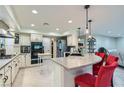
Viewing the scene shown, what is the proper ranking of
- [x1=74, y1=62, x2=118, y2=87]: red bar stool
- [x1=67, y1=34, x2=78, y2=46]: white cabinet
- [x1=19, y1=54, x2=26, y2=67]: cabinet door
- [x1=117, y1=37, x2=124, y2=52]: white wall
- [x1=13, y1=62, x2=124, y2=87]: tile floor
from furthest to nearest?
[x1=117, y1=37, x2=124, y2=52]: white wall < [x1=67, y1=34, x2=78, y2=46]: white cabinet < [x1=19, y1=54, x2=26, y2=67]: cabinet door < [x1=13, y1=62, x2=124, y2=87]: tile floor < [x1=74, y1=62, x2=118, y2=87]: red bar stool

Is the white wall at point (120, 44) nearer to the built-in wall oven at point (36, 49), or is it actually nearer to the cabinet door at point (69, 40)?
the cabinet door at point (69, 40)

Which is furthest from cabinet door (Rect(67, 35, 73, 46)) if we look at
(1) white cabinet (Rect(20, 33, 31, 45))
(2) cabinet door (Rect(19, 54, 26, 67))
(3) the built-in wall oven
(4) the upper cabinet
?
(2) cabinet door (Rect(19, 54, 26, 67))

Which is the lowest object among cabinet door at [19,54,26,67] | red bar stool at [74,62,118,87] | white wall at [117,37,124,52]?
cabinet door at [19,54,26,67]

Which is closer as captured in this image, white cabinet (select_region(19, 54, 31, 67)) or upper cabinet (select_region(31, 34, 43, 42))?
upper cabinet (select_region(31, 34, 43, 42))

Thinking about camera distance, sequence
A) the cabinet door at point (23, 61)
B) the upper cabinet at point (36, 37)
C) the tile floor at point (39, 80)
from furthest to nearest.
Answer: the cabinet door at point (23, 61)
the upper cabinet at point (36, 37)
the tile floor at point (39, 80)

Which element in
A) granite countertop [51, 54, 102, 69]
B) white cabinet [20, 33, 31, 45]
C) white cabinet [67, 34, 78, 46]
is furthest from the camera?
white cabinet [67, 34, 78, 46]

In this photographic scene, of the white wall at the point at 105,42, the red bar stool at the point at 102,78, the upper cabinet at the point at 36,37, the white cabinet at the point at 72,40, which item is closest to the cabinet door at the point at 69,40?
the white cabinet at the point at 72,40

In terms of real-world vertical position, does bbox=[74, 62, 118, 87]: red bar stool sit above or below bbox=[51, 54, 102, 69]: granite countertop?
below

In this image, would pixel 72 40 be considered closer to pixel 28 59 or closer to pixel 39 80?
pixel 28 59

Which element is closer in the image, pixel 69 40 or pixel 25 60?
pixel 25 60

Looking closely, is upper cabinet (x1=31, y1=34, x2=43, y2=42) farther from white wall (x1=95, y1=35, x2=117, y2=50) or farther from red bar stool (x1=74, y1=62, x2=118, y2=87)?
red bar stool (x1=74, y1=62, x2=118, y2=87)

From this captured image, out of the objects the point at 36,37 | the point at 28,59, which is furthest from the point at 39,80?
the point at 28,59

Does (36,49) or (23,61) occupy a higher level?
(36,49)

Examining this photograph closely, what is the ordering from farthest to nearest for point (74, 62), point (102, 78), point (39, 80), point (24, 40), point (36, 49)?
point (24, 40)
point (36, 49)
point (39, 80)
point (74, 62)
point (102, 78)
